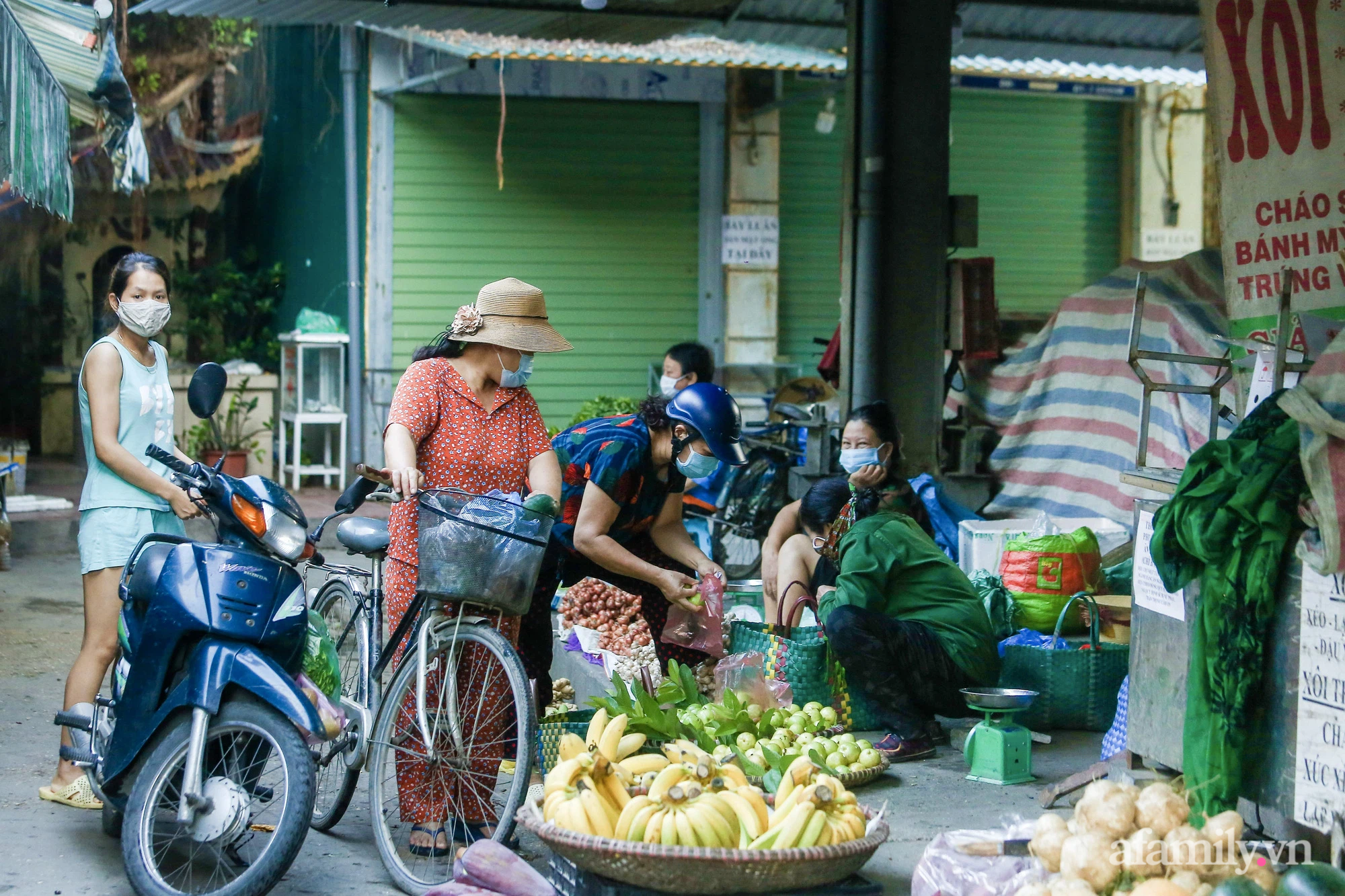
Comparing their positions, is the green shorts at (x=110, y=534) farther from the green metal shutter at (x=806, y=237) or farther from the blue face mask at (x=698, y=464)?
the green metal shutter at (x=806, y=237)

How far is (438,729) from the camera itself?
4148 mm

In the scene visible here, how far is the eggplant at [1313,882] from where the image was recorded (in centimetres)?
306

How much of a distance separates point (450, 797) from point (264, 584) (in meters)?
0.85

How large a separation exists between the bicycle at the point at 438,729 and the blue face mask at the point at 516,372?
1.75ft

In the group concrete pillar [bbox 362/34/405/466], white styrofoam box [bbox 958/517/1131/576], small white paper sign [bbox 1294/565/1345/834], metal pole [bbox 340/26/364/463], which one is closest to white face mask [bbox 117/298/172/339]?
small white paper sign [bbox 1294/565/1345/834]

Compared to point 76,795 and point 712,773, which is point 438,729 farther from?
point 76,795

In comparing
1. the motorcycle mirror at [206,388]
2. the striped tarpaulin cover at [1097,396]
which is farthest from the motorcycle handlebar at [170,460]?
the striped tarpaulin cover at [1097,396]

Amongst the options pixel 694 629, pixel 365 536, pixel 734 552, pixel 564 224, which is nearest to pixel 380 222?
Answer: pixel 564 224

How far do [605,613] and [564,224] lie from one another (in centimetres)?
696

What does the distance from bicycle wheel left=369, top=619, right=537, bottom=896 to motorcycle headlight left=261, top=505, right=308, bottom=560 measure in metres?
0.45

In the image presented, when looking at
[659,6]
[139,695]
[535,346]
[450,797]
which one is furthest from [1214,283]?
[139,695]

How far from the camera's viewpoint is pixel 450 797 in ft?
13.9

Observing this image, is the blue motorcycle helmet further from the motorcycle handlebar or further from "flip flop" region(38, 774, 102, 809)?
"flip flop" region(38, 774, 102, 809)

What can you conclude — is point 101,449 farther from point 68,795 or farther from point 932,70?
point 932,70
